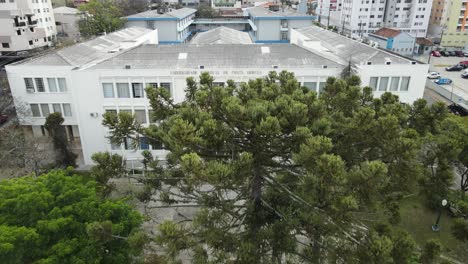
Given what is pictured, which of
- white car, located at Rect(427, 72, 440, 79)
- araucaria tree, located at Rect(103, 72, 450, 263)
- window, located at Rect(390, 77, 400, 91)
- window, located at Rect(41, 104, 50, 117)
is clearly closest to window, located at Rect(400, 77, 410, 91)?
window, located at Rect(390, 77, 400, 91)

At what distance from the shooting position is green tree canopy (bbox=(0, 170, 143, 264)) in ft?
36.9

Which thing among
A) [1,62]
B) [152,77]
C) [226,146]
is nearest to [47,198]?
[226,146]

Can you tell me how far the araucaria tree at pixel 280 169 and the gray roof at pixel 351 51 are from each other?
17797 millimetres

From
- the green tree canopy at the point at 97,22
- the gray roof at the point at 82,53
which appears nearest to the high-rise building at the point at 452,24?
the green tree canopy at the point at 97,22

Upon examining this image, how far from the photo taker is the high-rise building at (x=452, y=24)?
74562 millimetres

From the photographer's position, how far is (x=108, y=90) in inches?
1054

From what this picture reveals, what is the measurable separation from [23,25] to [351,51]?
53.0 meters

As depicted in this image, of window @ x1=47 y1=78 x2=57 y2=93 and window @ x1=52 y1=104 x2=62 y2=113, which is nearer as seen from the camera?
window @ x1=47 y1=78 x2=57 y2=93

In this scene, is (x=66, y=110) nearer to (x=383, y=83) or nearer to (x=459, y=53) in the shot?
(x=383, y=83)

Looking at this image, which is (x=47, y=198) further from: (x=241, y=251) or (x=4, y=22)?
(x=4, y=22)

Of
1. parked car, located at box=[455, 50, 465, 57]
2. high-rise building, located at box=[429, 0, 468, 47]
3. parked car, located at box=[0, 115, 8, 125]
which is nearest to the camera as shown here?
parked car, located at box=[0, 115, 8, 125]

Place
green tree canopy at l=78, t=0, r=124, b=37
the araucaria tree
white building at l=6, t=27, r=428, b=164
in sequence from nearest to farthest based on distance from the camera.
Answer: the araucaria tree → white building at l=6, t=27, r=428, b=164 → green tree canopy at l=78, t=0, r=124, b=37

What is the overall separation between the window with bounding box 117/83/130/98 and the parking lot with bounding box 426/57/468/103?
130 feet

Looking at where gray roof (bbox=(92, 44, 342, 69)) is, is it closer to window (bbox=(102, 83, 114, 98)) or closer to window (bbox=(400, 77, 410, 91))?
window (bbox=(102, 83, 114, 98))
